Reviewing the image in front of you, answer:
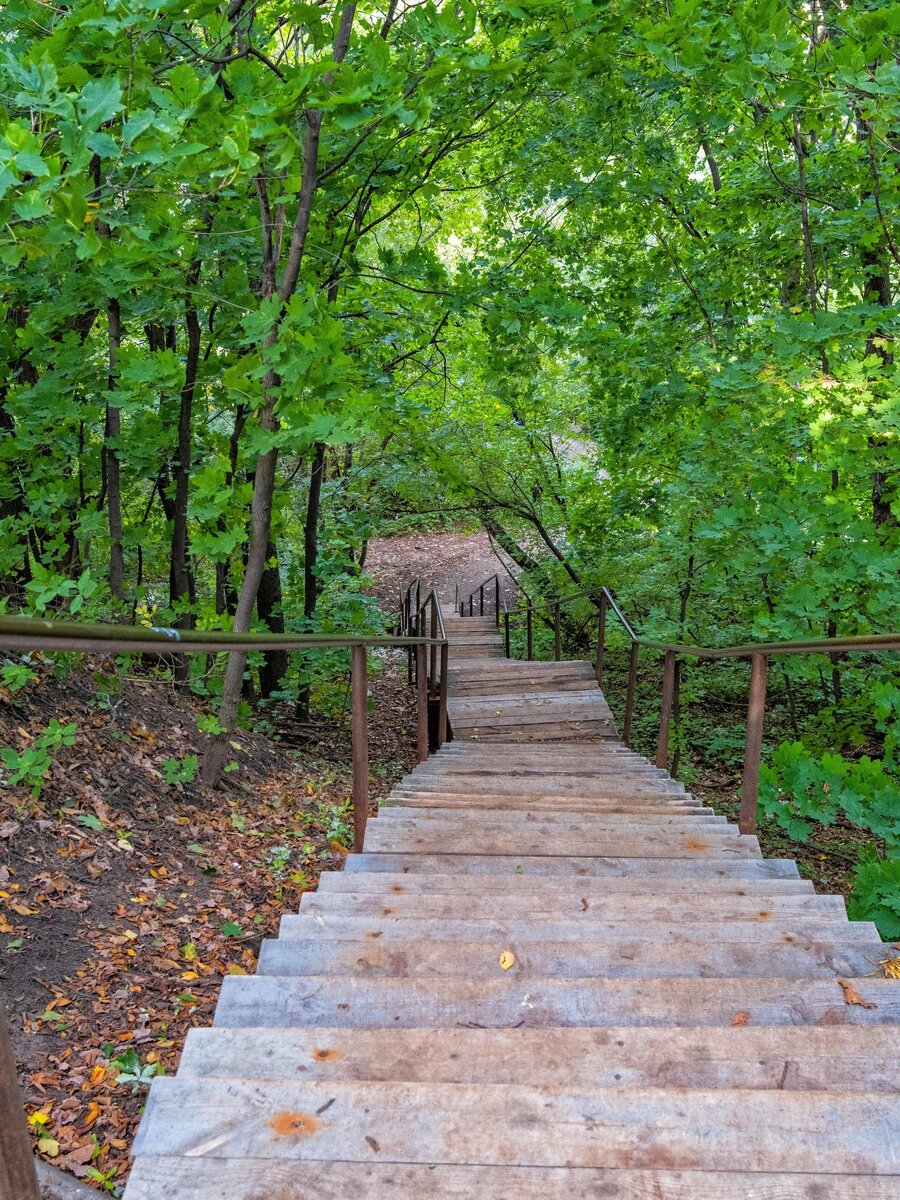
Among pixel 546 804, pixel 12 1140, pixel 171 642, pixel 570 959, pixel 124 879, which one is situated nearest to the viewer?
pixel 12 1140

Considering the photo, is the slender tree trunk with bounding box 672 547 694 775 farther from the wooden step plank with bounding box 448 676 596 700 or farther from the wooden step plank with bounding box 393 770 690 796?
the wooden step plank with bounding box 393 770 690 796

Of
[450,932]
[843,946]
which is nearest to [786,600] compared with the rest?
[843,946]

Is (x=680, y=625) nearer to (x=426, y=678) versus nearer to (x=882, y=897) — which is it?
(x=426, y=678)

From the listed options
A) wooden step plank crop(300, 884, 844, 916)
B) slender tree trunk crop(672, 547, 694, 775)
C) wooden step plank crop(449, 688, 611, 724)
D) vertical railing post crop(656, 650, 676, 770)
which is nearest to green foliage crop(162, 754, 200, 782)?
wooden step plank crop(300, 884, 844, 916)

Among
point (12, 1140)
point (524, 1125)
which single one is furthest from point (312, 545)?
point (12, 1140)

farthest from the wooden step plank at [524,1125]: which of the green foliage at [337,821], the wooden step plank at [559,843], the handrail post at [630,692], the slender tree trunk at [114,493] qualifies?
the handrail post at [630,692]

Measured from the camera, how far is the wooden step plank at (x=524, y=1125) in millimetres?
1353

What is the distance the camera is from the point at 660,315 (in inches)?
351

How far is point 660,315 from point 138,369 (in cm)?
616

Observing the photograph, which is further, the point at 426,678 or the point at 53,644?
the point at 426,678

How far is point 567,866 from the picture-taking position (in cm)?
327

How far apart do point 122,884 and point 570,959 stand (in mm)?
2227

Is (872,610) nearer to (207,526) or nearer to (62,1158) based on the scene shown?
(207,526)

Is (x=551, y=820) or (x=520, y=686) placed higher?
(x=551, y=820)
